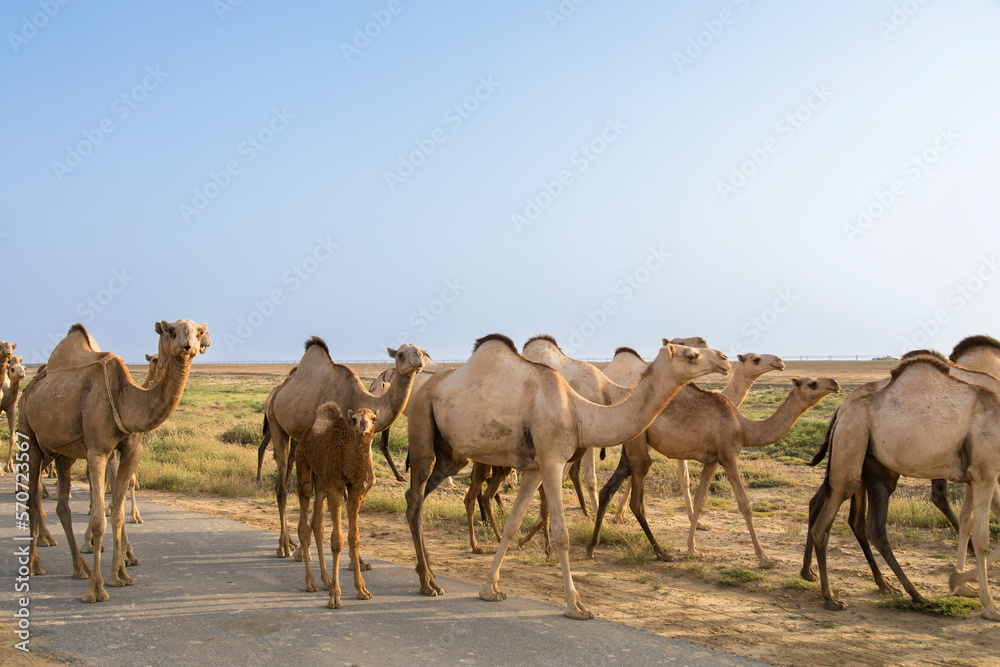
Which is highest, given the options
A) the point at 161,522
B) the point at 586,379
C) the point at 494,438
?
the point at 586,379

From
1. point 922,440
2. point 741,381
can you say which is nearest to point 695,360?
point 922,440

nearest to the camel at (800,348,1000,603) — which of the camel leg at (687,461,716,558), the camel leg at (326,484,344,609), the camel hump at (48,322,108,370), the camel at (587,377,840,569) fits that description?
the camel at (587,377,840,569)

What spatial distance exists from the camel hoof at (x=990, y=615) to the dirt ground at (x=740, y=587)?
0.11 metres

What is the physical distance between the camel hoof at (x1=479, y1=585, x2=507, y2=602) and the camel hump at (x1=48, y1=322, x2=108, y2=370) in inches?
199

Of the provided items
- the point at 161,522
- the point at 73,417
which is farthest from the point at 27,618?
the point at 161,522

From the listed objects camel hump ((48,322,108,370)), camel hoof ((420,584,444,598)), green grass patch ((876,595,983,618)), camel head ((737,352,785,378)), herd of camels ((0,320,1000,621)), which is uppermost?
camel head ((737,352,785,378))

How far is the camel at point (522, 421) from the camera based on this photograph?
7379 mm

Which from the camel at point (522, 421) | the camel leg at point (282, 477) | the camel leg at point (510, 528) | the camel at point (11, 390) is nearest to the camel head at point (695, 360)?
the camel at point (522, 421)

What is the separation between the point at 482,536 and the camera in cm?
1169

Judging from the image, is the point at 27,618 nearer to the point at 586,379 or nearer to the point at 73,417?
the point at 73,417

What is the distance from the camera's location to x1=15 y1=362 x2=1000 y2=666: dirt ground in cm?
666

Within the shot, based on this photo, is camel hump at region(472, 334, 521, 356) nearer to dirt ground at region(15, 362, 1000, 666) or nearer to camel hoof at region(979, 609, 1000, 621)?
dirt ground at region(15, 362, 1000, 666)

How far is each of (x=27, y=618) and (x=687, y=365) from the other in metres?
6.31

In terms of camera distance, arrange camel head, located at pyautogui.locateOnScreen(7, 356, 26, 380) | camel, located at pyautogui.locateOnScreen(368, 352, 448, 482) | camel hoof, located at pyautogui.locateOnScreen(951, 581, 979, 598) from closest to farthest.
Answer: camel hoof, located at pyautogui.locateOnScreen(951, 581, 979, 598) < camel, located at pyautogui.locateOnScreen(368, 352, 448, 482) < camel head, located at pyautogui.locateOnScreen(7, 356, 26, 380)
